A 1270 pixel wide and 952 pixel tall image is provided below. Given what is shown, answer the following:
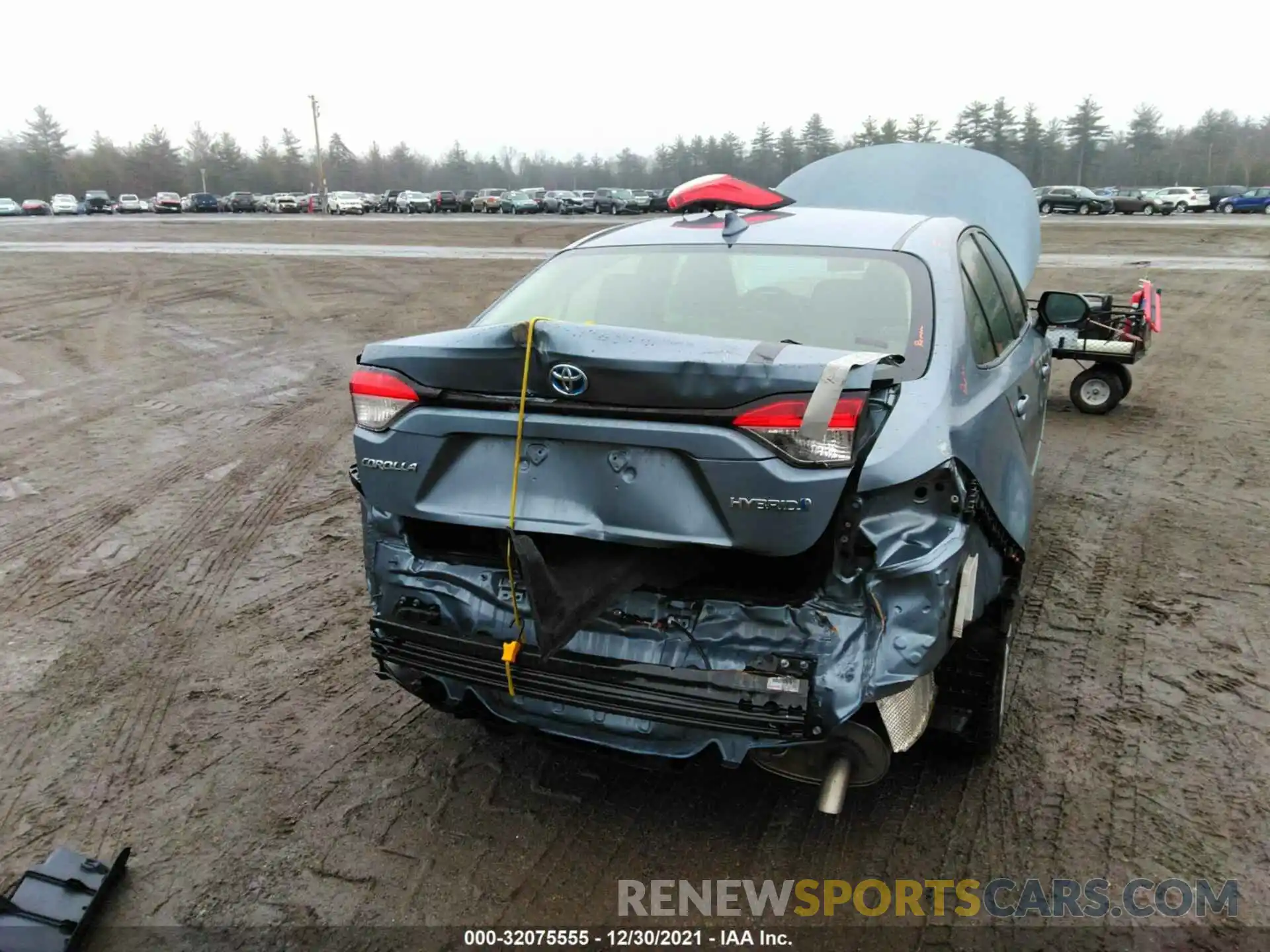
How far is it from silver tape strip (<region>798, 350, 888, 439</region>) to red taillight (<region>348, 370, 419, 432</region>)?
112cm

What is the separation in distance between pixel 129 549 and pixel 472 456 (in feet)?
11.9

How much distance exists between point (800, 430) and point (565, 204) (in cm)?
5003

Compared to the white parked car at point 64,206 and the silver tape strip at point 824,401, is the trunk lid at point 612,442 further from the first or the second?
the white parked car at point 64,206

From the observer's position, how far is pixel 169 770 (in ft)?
10.8

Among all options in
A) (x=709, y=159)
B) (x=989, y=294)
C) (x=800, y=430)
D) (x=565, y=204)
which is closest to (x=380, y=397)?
(x=800, y=430)

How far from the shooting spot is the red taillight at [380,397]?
2676 mm

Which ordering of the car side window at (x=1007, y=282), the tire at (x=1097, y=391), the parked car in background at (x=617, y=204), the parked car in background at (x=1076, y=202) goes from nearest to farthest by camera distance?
the car side window at (x=1007, y=282) < the tire at (x=1097, y=391) < the parked car in background at (x=1076, y=202) < the parked car in background at (x=617, y=204)

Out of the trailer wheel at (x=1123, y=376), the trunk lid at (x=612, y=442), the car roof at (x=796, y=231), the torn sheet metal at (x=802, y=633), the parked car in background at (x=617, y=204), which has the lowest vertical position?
the trailer wheel at (x=1123, y=376)

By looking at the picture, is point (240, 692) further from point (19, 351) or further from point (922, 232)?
point (19, 351)

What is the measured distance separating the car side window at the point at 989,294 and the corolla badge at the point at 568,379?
1856 millimetres

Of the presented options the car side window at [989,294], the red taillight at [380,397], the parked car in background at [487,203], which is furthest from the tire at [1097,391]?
the parked car in background at [487,203]

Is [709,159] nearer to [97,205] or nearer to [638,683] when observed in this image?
[97,205]

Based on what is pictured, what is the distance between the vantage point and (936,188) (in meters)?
6.66

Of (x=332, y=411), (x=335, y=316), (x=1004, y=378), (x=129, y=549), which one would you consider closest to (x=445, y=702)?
(x=1004, y=378)
